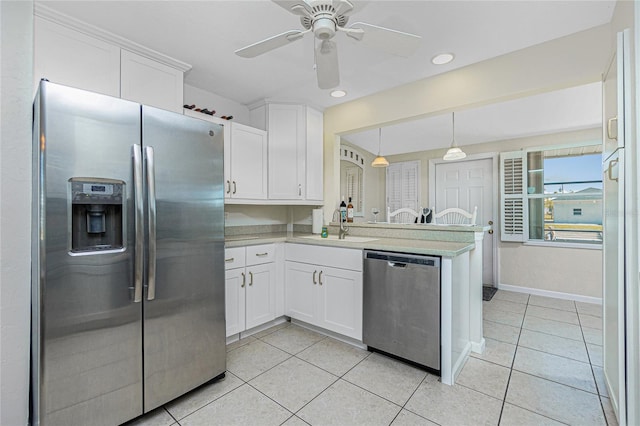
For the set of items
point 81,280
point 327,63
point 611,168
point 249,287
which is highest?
point 327,63

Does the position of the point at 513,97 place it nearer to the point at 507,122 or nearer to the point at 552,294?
the point at 507,122

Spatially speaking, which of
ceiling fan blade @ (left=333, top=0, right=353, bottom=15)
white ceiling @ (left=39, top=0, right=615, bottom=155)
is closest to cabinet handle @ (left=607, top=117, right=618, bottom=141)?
white ceiling @ (left=39, top=0, right=615, bottom=155)

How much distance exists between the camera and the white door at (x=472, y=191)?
437 cm

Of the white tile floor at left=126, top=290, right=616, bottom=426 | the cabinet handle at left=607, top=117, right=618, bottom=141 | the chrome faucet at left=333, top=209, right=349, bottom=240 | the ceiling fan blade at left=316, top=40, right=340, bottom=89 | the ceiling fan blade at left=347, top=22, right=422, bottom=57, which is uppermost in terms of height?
the ceiling fan blade at left=347, top=22, right=422, bottom=57

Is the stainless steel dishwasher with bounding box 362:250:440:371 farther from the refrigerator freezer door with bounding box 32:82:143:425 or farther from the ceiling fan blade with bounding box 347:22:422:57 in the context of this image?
the refrigerator freezer door with bounding box 32:82:143:425

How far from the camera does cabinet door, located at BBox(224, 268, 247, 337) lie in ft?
7.91

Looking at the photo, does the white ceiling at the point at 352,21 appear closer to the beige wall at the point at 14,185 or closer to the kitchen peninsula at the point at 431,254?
the beige wall at the point at 14,185

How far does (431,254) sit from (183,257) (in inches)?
63.0

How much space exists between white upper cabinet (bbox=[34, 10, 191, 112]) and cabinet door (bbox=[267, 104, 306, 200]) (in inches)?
40.1

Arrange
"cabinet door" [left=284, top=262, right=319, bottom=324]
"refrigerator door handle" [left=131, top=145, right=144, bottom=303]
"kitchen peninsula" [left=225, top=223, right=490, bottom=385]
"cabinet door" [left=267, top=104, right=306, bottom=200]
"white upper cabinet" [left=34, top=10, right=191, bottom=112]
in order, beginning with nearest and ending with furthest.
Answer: "refrigerator door handle" [left=131, top=145, right=144, bottom=303], "white upper cabinet" [left=34, top=10, right=191, bottom=112], "kitchen peninsula" [left=225, top=223, right=490, bottom=385], "cabinet door" [left=284, top=262, right=319, bottom=324], "cabinet door" [left=267, top=104, right=306, bottom=200]

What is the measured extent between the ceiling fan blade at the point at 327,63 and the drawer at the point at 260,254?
1525mm

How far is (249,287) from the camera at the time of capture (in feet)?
8.47

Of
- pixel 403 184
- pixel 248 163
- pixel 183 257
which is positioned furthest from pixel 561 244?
pixel 183 257

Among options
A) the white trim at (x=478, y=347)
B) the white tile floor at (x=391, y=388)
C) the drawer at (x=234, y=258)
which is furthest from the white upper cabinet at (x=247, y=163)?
the white trim at (x=478, y=347)
